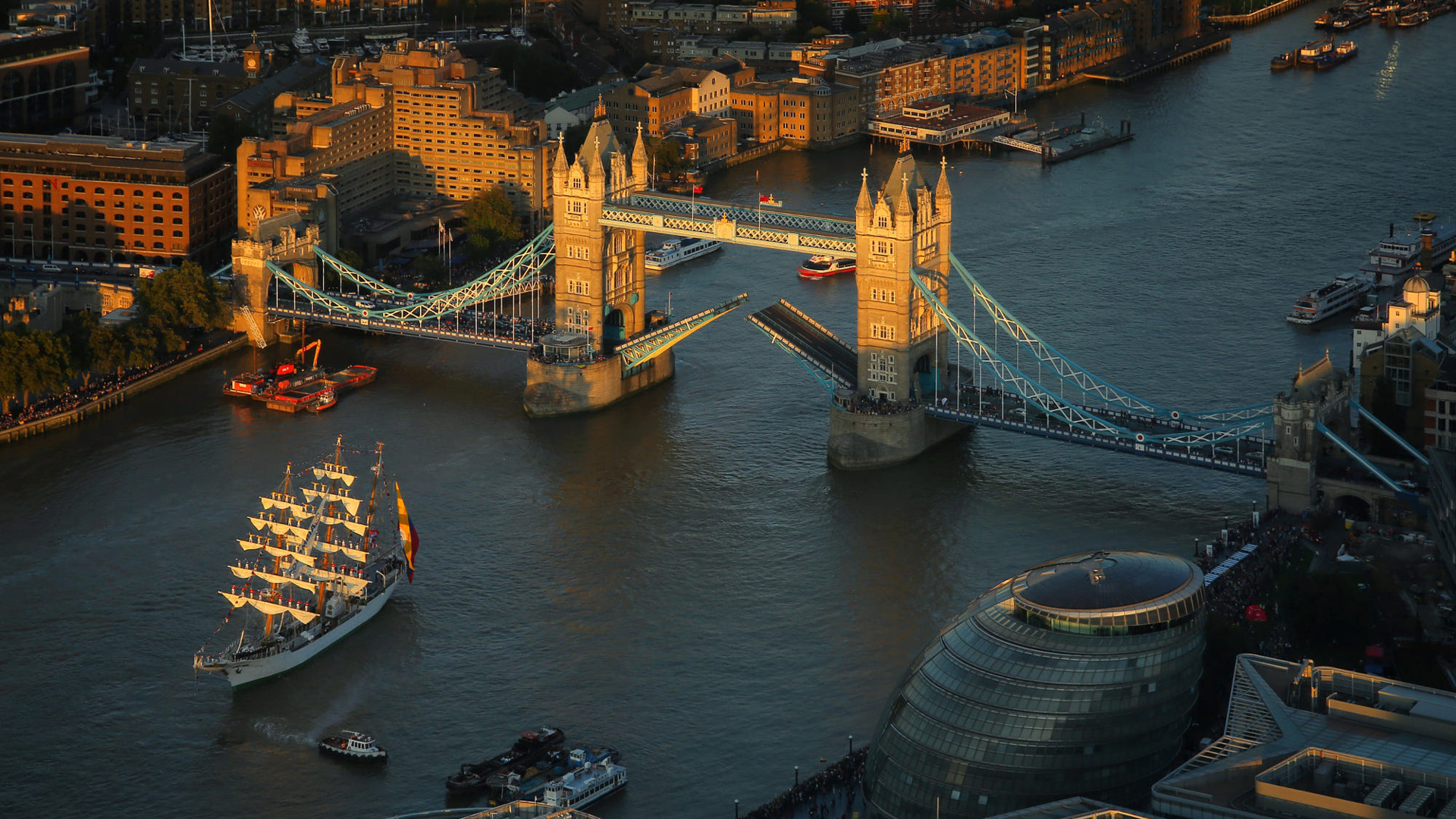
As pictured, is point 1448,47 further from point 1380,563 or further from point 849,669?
point 849,669

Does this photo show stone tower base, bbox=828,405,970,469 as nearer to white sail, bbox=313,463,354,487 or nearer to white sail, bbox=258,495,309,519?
white sail, bbox=313,463,354,487

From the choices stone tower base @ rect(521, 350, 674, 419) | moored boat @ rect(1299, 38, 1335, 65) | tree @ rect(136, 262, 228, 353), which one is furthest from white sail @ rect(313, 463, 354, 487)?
moored boat @ rect(1299, 38, 1335, 65)

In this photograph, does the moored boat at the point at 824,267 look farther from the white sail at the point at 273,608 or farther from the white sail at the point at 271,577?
the white sail at the point at 273,608

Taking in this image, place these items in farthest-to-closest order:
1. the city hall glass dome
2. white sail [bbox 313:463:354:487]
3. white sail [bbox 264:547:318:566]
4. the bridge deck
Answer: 1. the bridge deck
2. white sail [bbox 313:463:354:487]
3. white sail [bbox 264:547:318:566]
4. the city hall glass dome

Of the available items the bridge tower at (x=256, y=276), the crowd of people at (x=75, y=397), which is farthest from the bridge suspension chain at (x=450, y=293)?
the crowd of people at (x=75, y=397)

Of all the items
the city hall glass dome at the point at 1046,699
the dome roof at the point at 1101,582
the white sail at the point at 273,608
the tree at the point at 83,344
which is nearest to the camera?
the city hall glass dome at the point at 1046,699

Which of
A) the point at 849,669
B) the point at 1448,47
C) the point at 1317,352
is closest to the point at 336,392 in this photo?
the point at 849,669
